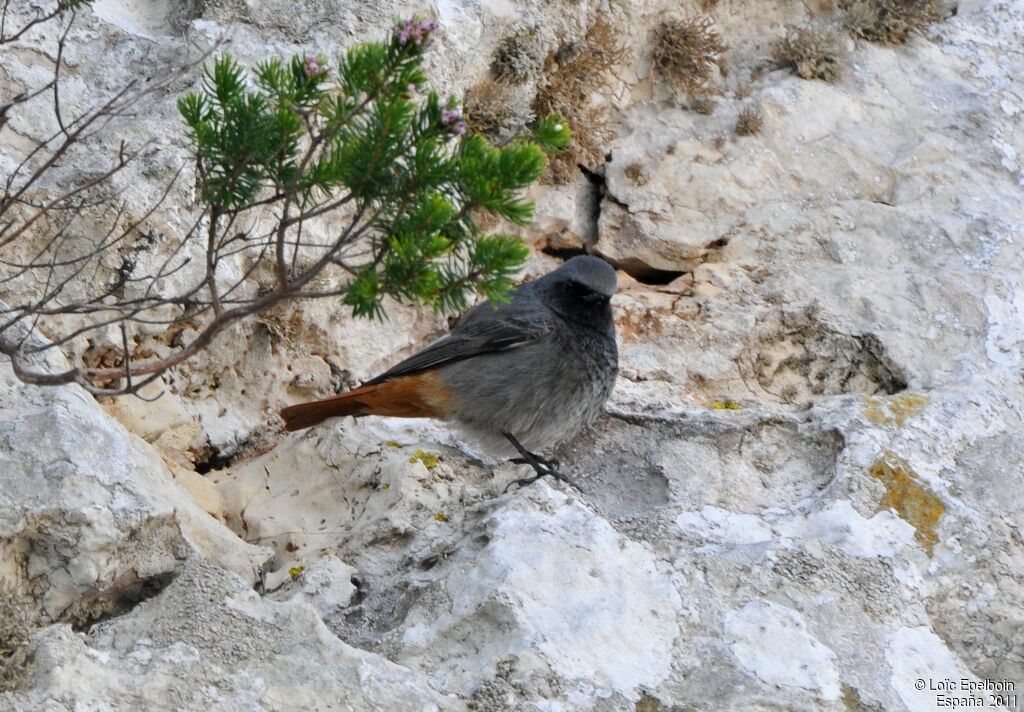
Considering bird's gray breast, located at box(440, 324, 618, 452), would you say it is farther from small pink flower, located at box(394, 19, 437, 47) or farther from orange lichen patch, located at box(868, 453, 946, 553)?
small pink flower, located at box(394, 19, 437, 47)

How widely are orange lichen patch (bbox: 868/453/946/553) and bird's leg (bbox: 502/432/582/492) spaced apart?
128 cm

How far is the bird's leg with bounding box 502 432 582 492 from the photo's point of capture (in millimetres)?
5207

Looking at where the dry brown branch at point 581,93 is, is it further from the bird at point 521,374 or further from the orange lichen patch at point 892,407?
the orange lichen patch at point 892,407

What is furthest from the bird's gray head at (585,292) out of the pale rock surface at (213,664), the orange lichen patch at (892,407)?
the pale rock surface at (213,664)

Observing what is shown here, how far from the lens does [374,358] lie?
604 cm

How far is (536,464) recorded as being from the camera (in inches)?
214

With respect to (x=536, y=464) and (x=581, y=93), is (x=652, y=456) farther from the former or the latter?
(x=581, y=93)

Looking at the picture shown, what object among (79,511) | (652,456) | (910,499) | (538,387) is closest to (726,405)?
(652,456)

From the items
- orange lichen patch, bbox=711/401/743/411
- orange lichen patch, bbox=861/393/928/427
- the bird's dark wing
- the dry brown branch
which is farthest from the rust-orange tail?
orange lichen patch, bbox=861/393/928/427

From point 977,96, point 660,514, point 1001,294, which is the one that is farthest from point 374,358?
point 977,96

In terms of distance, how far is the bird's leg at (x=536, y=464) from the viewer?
521cm

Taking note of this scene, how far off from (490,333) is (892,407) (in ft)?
6.18

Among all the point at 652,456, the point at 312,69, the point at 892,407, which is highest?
the point at 312,69

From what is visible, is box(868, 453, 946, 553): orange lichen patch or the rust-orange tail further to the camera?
the rust-orange tail
